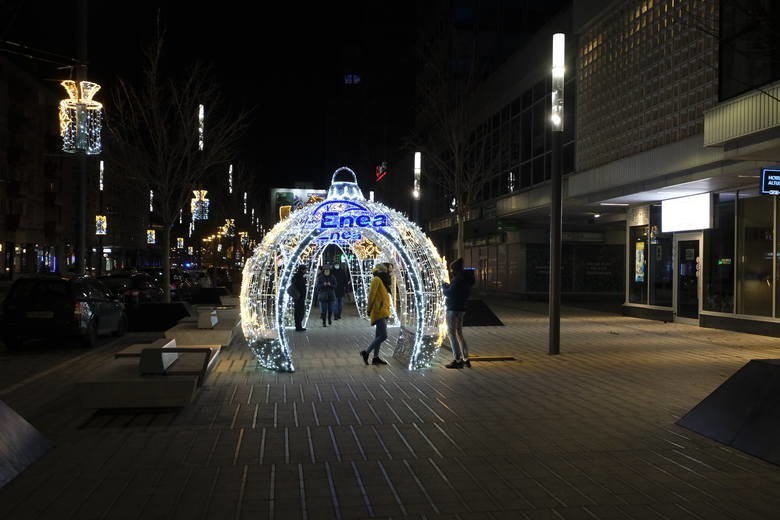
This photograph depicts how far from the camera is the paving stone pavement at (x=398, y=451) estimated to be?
553 cm

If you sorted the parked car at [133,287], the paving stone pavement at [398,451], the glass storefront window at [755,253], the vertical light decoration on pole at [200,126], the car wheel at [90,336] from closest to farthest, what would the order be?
1. the paving stone pavement at [398,451]
2. the car wheel at [90,336]
3. the glass storefront window at [755,253]
4. the vertical light decoration on pole at [200,126]
5. the parked car at [133,287]

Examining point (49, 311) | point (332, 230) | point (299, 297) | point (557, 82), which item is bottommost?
point (49, 311)

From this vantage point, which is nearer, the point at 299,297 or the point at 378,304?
the point at 378,304

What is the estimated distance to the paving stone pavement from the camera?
5532mm

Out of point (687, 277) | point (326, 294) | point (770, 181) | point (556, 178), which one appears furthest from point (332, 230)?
point (687, 277)

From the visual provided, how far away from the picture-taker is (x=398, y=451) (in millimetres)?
7062

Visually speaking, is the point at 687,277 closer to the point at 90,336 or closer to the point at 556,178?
the point at 556,178

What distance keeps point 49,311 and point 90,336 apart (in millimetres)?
956

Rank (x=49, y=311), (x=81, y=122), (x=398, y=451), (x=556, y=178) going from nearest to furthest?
(x=398, y=451) → (x=81, y=122) → (x=556, y=178) → (x=49, y=311)

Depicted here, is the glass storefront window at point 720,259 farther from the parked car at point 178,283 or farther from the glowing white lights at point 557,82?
the parked car at point 178,283

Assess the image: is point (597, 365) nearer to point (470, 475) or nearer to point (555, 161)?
point (555, 161)

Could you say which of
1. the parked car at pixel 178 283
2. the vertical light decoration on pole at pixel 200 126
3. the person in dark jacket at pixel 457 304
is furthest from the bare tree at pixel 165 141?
→ the person in dark jacket at pixel 457 304

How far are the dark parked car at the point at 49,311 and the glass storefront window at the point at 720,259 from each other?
14.7 metres

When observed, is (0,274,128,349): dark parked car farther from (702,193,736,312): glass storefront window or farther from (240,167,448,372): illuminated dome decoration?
(702,193,736,312): glass storefront window
